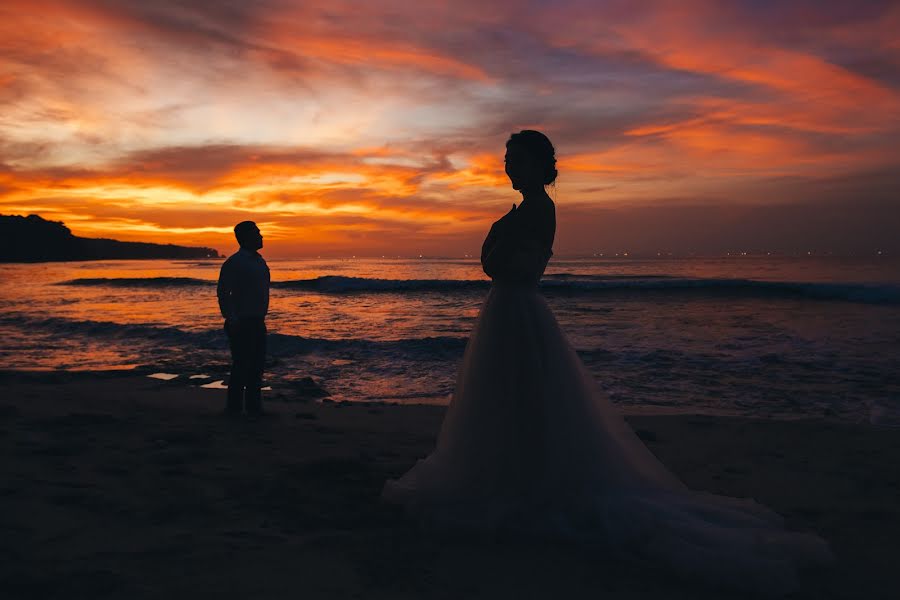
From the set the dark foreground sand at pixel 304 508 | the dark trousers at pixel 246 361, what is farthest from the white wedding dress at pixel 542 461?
the dark trousers at pixel 246 361

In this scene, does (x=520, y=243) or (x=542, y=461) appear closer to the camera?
(x=542, y=461)

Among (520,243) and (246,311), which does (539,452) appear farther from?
(246,311)

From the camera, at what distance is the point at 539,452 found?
3.32m

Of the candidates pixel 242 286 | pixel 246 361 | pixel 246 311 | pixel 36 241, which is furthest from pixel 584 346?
pixel 36 241

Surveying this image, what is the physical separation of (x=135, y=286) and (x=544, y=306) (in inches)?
1577

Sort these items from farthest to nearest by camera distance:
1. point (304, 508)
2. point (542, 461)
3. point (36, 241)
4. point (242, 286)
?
point (36, 241), point (242, 286), point (304, 508), point (542, 461)

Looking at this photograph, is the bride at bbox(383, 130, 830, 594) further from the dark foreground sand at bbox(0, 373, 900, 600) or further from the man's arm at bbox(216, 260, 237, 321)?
the man's arm at bbox(216, 260, 237, 321)

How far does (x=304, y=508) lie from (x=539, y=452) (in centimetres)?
161

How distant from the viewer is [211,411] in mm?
7328

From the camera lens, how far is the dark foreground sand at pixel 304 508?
8.95 ft

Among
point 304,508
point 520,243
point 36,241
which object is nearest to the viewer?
point 520,243

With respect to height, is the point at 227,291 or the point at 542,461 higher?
the point at 227,291

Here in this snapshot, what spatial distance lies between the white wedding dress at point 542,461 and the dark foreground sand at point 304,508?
0.16 m

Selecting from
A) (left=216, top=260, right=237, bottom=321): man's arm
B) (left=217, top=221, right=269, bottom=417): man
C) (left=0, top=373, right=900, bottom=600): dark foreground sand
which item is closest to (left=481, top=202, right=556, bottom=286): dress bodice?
(left=0, top=373, right=900, bottom=600): dark foreground sand
